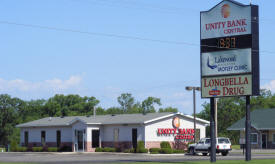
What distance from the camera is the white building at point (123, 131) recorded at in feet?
182

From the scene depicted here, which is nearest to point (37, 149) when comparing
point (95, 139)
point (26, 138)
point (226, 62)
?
point (26, 138)

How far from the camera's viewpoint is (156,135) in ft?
183

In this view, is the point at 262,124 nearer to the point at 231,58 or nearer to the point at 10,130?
the point at 231,58

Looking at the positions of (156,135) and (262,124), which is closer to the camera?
(156,135)

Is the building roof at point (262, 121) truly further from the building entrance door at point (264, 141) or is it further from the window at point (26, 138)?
the window at point (26, 138)

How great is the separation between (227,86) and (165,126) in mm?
21618

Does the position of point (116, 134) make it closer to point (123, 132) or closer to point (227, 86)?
point (123, 132)

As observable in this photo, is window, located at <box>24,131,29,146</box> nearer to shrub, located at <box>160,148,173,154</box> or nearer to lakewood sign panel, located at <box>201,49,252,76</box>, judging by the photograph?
shrub, located at <box>160,148,173,154</box>

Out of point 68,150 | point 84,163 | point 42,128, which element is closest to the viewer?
point 84,163

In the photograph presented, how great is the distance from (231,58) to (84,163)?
38.2ft

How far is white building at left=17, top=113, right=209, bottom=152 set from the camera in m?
55.5

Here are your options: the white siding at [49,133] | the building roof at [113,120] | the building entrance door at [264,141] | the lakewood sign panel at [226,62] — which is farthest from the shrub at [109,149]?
the building entrance door at [264,141]

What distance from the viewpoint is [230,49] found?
1398 inches

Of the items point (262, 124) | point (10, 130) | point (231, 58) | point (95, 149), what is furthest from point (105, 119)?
point (10, 130)
